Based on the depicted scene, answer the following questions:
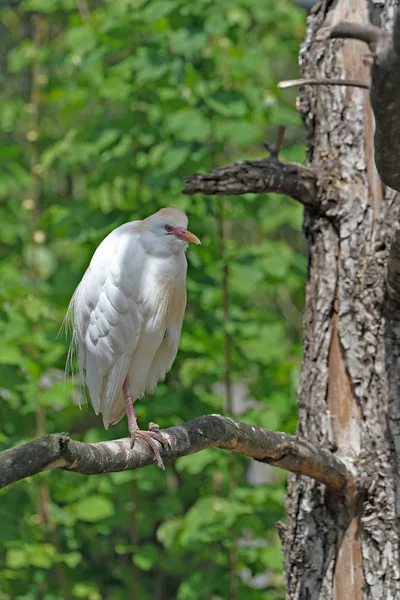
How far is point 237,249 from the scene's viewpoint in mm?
3514

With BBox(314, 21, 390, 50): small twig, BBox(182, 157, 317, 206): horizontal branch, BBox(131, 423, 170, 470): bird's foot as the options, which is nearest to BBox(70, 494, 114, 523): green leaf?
BBox(131, 423, 170, 470): bird's foot

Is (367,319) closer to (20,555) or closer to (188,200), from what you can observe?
(188,200)

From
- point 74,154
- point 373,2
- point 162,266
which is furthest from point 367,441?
point 74,154

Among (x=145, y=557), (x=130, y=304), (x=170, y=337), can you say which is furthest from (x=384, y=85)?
(x=145, y=557)

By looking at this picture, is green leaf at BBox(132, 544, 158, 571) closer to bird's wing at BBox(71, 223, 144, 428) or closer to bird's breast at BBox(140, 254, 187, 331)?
bird's wing at BBox(71, 223, 144, 428)

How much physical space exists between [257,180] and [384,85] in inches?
32.1

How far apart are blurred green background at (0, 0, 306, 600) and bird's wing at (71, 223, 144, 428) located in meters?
0.59

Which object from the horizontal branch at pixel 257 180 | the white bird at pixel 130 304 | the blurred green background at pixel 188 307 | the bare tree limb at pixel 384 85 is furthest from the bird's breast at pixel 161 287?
the bare tree limb at pixel 384 85

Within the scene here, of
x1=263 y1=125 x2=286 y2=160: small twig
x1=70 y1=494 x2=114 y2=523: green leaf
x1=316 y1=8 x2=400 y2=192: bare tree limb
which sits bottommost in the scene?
x1=70 y1=494 x2=114 y2=523: green leaf

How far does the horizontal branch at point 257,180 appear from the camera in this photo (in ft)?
7.26

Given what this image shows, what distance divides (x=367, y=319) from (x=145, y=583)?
2141mm

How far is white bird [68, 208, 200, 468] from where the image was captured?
2404 millimetres

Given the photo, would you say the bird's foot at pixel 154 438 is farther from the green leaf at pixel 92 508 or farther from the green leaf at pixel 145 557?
the green leaf at pixel 145 557

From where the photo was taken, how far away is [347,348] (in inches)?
90.0
